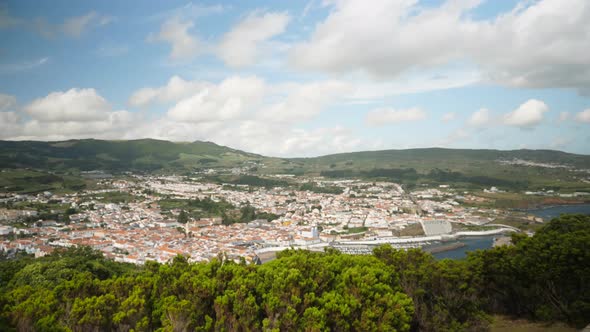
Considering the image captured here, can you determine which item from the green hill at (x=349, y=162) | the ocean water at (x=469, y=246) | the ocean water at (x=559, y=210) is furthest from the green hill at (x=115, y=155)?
the ocean water at (x=559, y=210)

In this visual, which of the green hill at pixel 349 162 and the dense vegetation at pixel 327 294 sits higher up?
the green hill at pixel 349 162

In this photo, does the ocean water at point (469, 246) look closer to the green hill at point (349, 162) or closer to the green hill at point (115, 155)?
the green hill at point (349, 162)

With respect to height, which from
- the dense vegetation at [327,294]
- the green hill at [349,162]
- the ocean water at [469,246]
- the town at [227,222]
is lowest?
the ocean water at [469,246]

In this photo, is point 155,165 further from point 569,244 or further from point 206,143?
point 569,244

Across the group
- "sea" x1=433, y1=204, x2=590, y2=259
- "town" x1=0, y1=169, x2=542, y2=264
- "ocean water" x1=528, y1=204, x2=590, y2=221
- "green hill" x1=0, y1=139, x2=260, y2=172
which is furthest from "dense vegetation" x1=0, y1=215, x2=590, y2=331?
"green hill" x1=0, y1=139, x2=260, y2=172

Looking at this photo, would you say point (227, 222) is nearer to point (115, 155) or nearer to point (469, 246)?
point (469, 246)

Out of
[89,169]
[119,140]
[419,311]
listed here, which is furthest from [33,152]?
[419,311]

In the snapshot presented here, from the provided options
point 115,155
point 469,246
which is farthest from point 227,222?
point 115,155

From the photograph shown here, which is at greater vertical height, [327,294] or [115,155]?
[115,155]

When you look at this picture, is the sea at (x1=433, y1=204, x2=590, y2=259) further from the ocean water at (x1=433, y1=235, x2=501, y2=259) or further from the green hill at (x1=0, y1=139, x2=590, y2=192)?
the green hill at (x1=0, y1=139, x2=590, y2=192)
